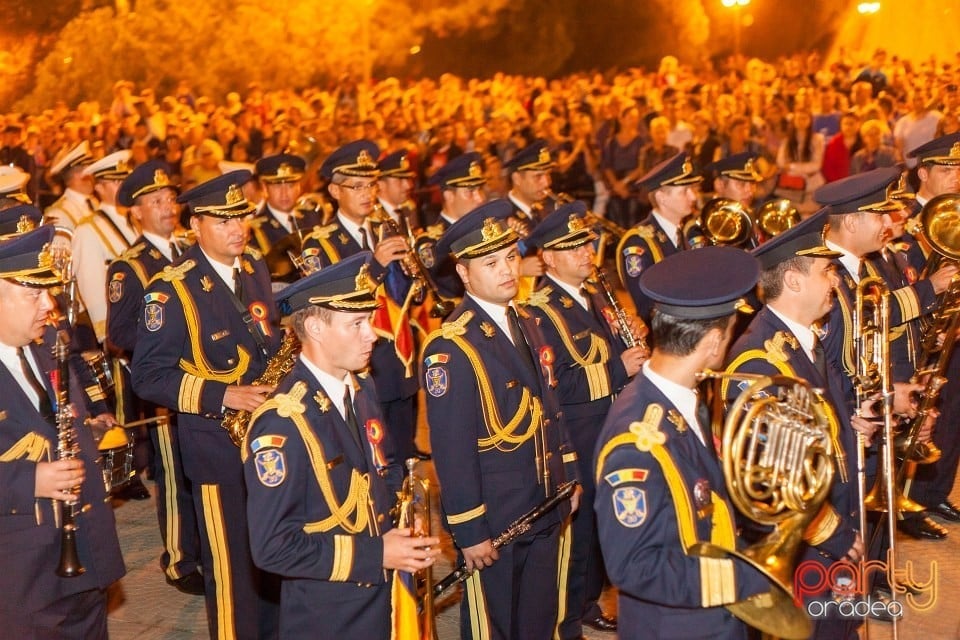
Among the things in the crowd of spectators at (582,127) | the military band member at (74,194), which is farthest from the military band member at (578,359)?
the crowd of spectators at (582,127)

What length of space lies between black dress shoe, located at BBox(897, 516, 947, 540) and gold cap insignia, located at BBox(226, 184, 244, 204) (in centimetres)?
512

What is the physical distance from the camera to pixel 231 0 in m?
29.5

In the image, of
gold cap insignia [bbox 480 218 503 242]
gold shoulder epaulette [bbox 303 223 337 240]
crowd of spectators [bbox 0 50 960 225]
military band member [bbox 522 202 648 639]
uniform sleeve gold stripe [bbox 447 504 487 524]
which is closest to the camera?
uniform sleeve gold stripe [bbox 447 504 487 524]

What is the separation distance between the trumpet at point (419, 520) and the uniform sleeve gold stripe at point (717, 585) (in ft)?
3.94

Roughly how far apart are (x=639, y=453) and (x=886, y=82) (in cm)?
2169

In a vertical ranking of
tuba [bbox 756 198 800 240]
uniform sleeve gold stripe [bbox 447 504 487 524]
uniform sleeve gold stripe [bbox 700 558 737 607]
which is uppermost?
tuba [bbox 756 198 800 240]

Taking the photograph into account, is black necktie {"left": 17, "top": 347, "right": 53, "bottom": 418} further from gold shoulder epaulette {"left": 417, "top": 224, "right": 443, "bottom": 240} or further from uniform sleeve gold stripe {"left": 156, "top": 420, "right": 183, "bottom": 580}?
gold shoulder epaulette {"left": 417, "top": 224, "right": 443, "bottom": 240}

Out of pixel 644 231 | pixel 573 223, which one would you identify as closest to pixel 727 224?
pixel 644 231

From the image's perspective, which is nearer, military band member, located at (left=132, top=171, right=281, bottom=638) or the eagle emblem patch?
the eagle emblem patch

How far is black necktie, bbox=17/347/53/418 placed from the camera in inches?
198

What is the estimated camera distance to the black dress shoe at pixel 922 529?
8.30 m

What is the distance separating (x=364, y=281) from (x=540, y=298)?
246 centimetres

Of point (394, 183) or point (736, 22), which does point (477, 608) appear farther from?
point (736, 22)

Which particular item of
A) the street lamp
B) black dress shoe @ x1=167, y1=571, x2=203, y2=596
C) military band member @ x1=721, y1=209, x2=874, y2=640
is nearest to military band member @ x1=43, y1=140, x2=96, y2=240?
black dress shoe @ x1=167, y1=571, x2=203, y2=596
